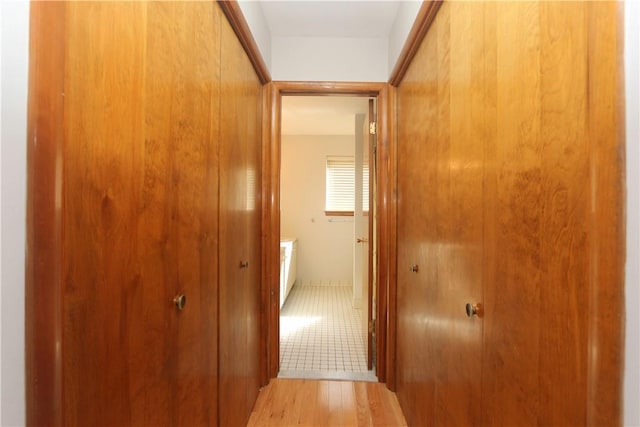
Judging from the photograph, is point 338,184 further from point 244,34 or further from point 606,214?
point 606,214

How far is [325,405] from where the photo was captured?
1.69 meters

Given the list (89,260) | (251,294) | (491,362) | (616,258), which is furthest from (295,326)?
(616,258)

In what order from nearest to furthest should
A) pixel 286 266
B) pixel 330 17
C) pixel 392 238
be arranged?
1. pixel 330 17
2. pixel 392 238
3. pixel 286 266

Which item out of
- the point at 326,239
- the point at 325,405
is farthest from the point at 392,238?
the point at 326,239

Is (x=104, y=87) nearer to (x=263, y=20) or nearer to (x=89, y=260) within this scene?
(x=89, y=260)

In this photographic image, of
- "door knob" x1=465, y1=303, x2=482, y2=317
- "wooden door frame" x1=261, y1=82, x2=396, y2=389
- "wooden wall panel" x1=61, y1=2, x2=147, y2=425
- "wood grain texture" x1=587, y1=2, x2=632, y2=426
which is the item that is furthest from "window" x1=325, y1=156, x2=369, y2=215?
"wood grain texture" x1=587, y1=2, x2=632, y2=426

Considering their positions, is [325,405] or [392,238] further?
[392,238]

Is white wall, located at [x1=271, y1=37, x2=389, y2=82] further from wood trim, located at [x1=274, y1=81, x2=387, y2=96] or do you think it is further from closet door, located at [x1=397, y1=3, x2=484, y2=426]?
closet door, located at [x1=397, y1=3, x2=484, y2=426]

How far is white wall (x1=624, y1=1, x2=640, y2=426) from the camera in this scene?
0.43 meters

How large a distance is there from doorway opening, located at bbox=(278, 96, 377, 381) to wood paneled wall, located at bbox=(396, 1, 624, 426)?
1051 millimetres

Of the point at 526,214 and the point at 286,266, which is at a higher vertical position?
the point at 526,214

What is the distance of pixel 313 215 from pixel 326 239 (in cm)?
40

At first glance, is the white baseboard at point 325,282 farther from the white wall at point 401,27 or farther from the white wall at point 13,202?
the white wall at point 13,202

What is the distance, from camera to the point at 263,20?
1666 millimetres
